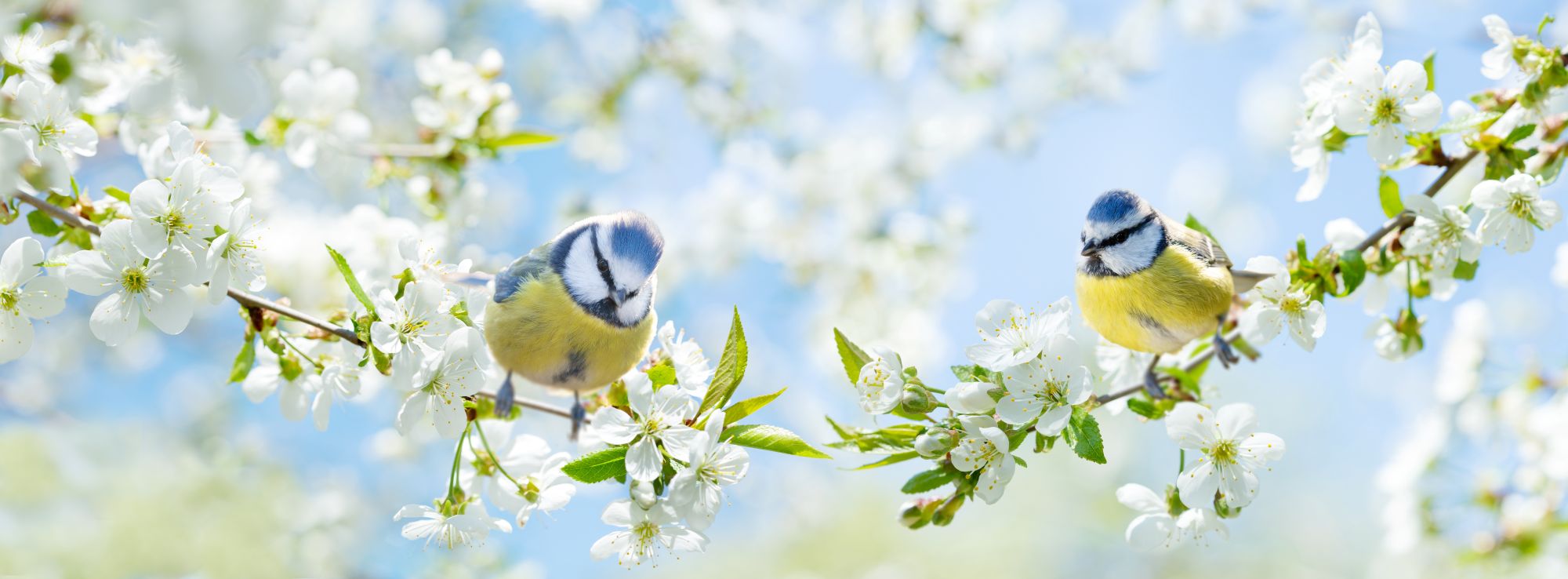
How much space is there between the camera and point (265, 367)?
1.53 m

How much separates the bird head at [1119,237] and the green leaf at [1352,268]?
32 cm

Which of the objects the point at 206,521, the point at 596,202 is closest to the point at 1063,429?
the point at 596,202

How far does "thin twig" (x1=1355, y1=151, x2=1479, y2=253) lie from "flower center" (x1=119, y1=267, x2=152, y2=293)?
Result: 5.78 ft

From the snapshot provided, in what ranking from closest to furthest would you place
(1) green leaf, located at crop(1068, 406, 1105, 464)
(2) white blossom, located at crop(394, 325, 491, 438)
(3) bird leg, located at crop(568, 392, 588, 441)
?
(1) green leaf, located at crop(1068, 406, 1105, 464), (2) white blossom, located at crop(394, 325, 491, 438), (3) bird leg, located at crop(568, 392, 588, 441)

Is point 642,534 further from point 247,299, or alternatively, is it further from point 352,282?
point 247,299

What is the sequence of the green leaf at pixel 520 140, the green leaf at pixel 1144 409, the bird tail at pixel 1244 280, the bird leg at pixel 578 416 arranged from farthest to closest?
the green leaf at pixel 520 140, the bird tail at pixel 1244 280, the bird leg at pixel 578 416, the green leaf at pixel 1144 409

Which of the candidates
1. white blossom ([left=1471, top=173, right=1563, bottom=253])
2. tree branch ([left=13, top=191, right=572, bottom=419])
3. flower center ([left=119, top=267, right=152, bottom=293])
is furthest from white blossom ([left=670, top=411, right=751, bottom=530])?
white blossom ([left=1471, top=173, right=1563, bottom=253])

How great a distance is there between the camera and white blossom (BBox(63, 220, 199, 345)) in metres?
1.26

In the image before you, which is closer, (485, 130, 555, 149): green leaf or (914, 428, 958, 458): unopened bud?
(914, 428, 958, 458): unopened bud

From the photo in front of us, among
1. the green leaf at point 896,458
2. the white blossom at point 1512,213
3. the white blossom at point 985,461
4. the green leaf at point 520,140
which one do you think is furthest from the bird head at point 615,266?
the white blossom at point 1512,213

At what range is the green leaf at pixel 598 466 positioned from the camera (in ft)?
4.04

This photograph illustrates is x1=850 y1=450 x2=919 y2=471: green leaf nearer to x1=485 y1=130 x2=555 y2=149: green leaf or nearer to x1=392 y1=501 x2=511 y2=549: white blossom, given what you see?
x1=392 y1=501 x2=511 y2=549: white blossom

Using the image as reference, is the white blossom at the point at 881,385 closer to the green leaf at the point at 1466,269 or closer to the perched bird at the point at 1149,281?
the perched bird at the point at 1149,281

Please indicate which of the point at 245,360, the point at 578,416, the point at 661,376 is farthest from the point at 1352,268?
the point at 245,360
